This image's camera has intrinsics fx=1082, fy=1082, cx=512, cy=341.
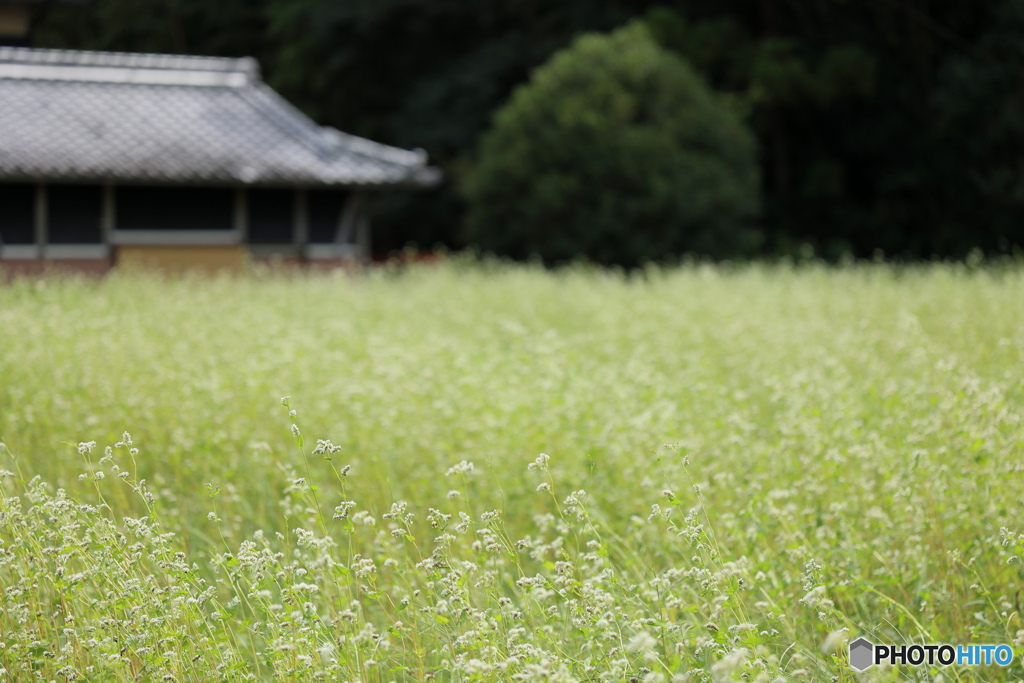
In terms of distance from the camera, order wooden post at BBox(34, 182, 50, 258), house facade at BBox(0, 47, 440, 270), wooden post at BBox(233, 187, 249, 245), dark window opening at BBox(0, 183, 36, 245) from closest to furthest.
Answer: dark window opening at BBox(0, 183, 36, 245), house facade at BBox(0, 47, 440, 270), wooden post at BBox(34, 182, 50, 258), wooden post at BBox(233, 187, 249, 245)

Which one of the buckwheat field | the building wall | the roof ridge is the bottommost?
the building wall

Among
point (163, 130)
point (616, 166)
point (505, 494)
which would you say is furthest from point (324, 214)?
→ point (505, 494)

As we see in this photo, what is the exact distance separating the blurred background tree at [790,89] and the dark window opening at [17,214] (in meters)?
9.22

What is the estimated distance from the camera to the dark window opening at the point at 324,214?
55.4 feet

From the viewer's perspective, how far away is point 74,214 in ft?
50.3

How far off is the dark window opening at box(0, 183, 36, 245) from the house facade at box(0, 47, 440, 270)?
14 millimetres

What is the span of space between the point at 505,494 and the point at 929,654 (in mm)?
1838

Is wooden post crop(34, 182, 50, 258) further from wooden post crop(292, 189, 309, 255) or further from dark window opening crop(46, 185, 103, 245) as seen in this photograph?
wooden post crop(292, 189, 309, 255)

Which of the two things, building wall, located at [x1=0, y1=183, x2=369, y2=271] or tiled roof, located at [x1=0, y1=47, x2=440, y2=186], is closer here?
tiled roof, located at [x1=0, y1=47, x2=440, y2=186]

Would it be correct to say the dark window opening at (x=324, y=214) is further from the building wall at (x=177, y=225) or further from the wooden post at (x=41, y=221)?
the wooden post at (x=41, y=221)

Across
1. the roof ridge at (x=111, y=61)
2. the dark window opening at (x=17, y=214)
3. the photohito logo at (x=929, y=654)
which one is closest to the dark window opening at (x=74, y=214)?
the dark window opening at (x=17, y=214)

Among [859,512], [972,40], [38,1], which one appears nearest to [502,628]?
[859,512]

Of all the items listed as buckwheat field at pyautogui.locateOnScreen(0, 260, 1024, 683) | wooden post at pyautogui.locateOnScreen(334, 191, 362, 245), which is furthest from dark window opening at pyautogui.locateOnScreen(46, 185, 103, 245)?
buckwheat field at pyautogui.locateOnScreen(0, 260, 1024, 683)

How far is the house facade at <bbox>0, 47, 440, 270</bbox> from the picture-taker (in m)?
14.9
